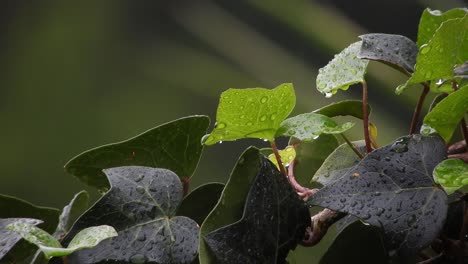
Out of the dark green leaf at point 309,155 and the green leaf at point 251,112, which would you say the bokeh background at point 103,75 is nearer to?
the dark green leaf at point 309,155

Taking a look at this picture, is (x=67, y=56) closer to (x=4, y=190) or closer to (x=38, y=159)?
(x=38, y=159)

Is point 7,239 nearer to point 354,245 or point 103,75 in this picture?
point 354,245

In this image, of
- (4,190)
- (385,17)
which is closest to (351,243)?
(385,17)

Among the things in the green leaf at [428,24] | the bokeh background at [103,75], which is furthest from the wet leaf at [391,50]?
the bokeh background at [103,75]

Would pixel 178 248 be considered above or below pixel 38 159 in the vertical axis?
above

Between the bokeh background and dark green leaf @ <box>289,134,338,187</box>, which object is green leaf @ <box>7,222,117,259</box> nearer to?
dark green leaf @ <box>289,134,338,187</box>

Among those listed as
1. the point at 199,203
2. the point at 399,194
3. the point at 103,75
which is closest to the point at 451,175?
the point at 399,194
